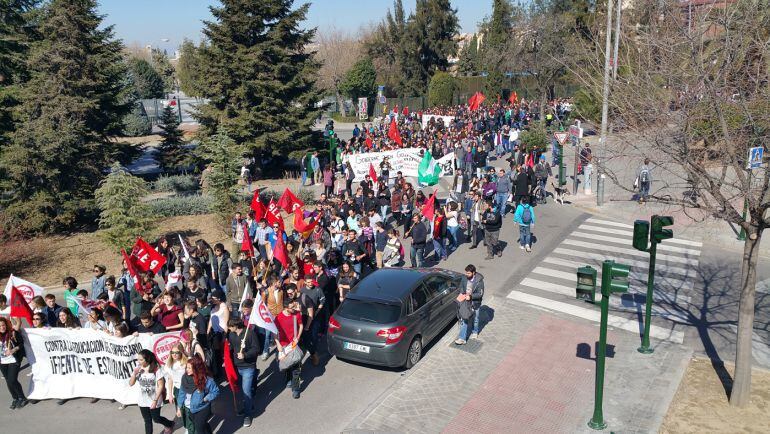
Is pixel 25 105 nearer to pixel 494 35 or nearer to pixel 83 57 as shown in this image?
pixel 83 57

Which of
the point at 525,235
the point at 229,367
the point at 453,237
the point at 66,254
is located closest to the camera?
the point at 229,367

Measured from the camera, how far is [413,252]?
16.2 meters

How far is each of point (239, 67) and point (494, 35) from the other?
31.5m

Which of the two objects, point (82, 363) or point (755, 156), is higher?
point (755, 156)

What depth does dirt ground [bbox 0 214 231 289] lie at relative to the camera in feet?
59.2

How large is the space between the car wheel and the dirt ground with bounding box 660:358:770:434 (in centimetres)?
406

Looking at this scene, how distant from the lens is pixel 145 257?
44.8 ft

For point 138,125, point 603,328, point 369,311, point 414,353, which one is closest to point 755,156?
point 603,328

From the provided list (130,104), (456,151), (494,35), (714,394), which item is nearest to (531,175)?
(456,151)

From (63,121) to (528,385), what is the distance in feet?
63.1

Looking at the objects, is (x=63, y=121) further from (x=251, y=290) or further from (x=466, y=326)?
(x=466, y=326)

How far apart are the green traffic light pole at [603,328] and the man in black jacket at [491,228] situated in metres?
7.75

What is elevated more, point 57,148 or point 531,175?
point 57,148

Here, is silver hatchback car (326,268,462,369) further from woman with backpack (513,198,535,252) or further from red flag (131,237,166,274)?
woman with backpack (513,198,535,252)
